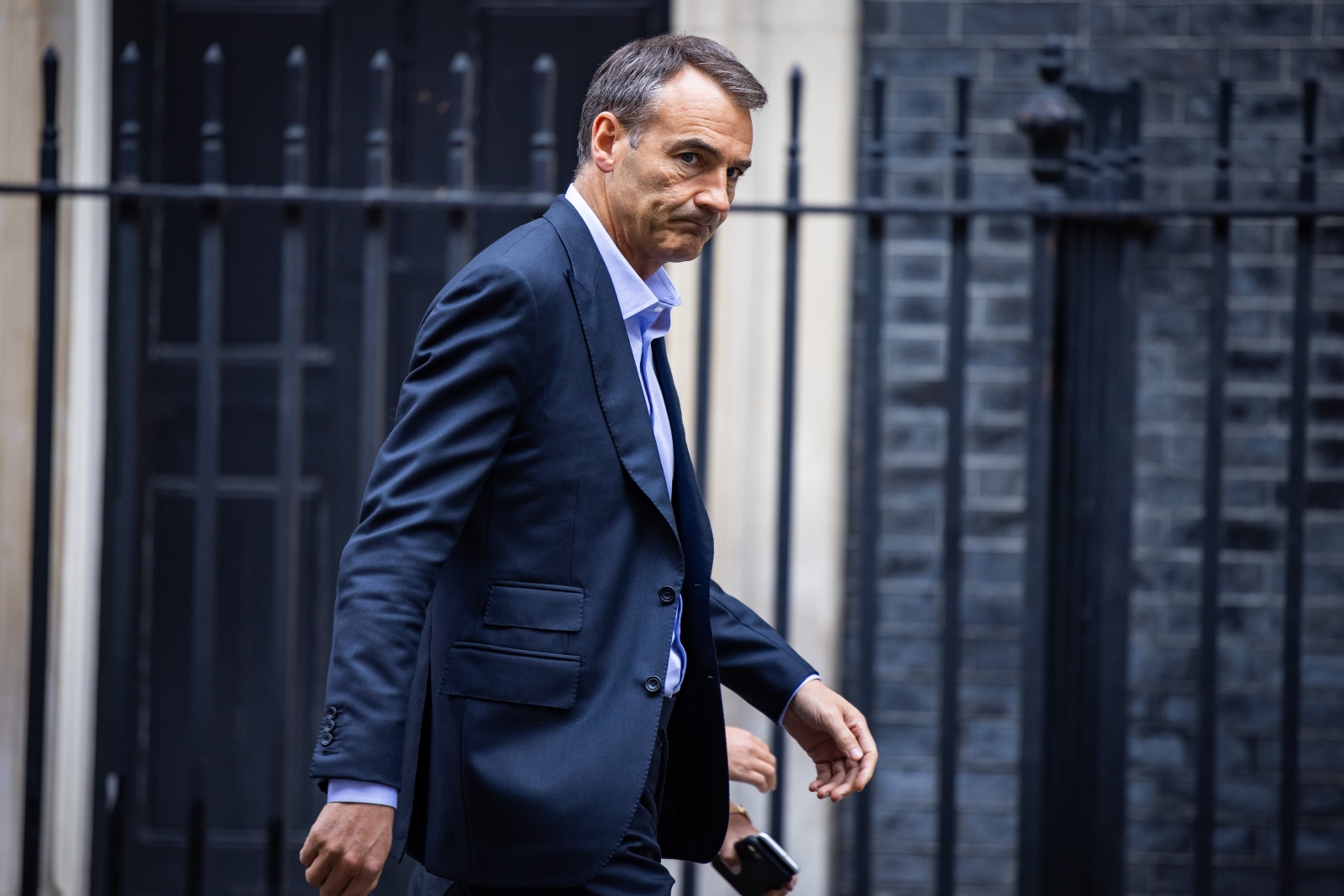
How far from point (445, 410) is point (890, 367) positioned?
8.71 ft

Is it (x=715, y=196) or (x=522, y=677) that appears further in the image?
(x=715, y=196)

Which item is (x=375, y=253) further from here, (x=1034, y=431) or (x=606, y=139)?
(x=1034, y=431)

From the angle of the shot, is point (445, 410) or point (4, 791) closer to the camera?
point (445, 410)

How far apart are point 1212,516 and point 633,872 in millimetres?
1874

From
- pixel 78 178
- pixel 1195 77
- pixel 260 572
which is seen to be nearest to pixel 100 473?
pixel 260 572

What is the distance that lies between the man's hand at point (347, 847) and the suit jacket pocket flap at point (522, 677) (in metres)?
0.21

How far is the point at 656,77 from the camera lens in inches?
73.8

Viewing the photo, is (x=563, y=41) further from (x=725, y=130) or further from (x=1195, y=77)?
(x=725, y=130)

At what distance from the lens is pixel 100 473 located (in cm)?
418

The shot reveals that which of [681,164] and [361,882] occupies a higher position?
[681,164]

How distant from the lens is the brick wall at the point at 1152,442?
13.6 feet

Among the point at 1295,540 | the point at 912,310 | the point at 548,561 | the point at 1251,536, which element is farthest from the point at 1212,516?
the point at 548,561

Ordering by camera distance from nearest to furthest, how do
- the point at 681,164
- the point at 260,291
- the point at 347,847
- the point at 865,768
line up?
the point at 347,847 < the point at 681,164 < the point at 865,768 < the point at 260,291

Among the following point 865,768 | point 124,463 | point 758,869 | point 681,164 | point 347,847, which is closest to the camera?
point 347,847
